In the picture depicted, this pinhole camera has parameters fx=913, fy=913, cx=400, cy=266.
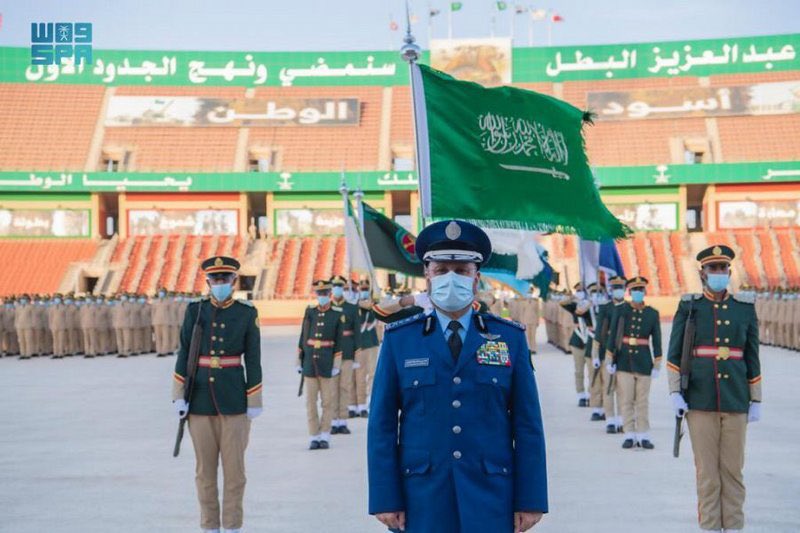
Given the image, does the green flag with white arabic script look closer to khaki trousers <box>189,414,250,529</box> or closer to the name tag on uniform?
khaki trousers <box>189,414,250,529</box>

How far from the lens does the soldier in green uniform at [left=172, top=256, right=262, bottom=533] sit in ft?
21.0

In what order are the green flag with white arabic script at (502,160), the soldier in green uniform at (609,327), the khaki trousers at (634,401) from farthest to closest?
the soldier in green uniform at (609,327), the khaki trousers at (634,401), the green flag with white arabic script at (502,160)

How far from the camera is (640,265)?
45000 mm

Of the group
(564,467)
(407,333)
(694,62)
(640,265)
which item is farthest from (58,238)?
(407,333)

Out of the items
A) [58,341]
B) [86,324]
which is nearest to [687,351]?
[86,324]

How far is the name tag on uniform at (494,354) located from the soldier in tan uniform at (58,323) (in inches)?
876

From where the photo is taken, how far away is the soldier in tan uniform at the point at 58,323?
944 inches

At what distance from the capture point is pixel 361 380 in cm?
1356

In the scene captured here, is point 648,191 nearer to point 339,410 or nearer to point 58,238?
point 58,238

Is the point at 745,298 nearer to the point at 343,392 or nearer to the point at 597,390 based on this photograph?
the point at 597,390

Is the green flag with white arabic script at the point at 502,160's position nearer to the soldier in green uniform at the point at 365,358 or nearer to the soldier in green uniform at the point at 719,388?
the soldier in green uniform at the point at 719,388

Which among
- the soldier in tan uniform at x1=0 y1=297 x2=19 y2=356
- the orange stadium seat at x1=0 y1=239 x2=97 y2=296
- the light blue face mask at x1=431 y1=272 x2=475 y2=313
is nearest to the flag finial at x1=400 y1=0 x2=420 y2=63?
the light blue face mask at x1=431 y1=272 x2=475 y2=313

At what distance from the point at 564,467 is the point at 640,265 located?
123 ft

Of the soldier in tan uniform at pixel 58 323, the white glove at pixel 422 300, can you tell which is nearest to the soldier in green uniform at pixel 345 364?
the white glove at pixel 422 300
